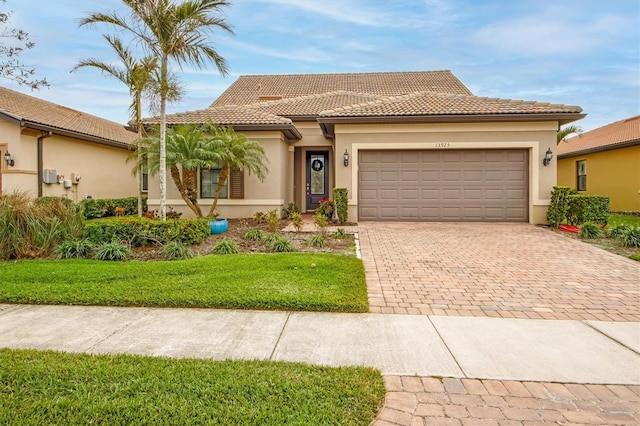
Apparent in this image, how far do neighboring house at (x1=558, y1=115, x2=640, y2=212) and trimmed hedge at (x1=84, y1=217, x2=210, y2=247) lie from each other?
18.3 m

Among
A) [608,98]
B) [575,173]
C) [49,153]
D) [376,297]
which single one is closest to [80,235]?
[376,297]

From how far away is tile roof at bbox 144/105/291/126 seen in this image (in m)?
13.1

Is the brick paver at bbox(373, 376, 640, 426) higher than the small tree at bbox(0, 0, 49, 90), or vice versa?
the small tree at bbox(0, 0, 49, 90)

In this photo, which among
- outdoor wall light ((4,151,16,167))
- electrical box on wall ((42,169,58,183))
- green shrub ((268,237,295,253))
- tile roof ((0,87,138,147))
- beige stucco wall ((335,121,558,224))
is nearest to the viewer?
green shrub ((268,237,295,253))

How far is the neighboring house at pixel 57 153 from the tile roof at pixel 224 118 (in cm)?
410

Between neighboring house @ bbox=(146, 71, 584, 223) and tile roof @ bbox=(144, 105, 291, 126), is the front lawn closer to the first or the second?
neighboring house @ bbox=(146, 71, 584, 223)

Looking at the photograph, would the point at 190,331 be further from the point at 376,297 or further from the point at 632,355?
the point at 632,355

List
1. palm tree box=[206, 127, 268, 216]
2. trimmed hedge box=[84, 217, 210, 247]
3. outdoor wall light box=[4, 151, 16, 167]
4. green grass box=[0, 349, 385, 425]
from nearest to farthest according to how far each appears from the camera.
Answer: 1. green grass box=[0, 349, 385, 425]
2. trimmed hedge box=[84, 217, 210, 247]
3. palm tree box=[206, 127, 268, 216]
4. outdoor wall light box=[4, 151, 16, 167]

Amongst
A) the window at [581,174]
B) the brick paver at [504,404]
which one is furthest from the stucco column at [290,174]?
the window at [581,174]

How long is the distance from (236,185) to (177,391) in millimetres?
11236

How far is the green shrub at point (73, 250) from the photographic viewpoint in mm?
7371

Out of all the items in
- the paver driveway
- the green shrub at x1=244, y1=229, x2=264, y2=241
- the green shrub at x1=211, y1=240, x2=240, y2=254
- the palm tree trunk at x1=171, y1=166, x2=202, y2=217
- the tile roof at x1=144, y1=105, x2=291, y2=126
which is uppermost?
the tile roof at x1=144, y1=105, x2=291, y2=126

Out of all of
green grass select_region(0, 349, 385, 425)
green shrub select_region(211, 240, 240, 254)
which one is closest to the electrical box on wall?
green shrub select_region(211, 240, 240, 254)

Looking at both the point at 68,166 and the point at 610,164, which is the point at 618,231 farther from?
the point at 68,166
